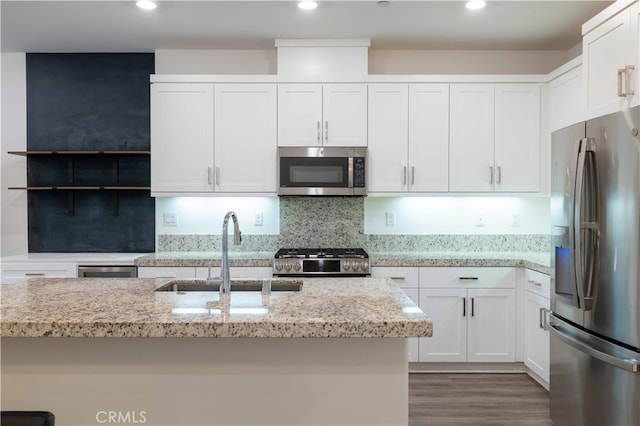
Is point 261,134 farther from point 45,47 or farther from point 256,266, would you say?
point 45,47

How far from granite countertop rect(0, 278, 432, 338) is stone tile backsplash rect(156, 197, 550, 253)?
211 centimetres

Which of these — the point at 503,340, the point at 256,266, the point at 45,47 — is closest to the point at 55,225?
the point at 45,47

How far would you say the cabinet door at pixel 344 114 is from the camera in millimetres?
3543

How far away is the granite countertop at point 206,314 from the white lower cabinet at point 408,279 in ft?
5.24

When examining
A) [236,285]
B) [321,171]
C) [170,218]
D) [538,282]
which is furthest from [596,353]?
[170,218]

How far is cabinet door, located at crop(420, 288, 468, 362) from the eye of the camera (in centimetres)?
334

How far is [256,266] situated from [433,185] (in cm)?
158

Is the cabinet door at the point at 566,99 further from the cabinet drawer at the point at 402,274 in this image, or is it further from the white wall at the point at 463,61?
the cabinet drawer at the point at 402,274

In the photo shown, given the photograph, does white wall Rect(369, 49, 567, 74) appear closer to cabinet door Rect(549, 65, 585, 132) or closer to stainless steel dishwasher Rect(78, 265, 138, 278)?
cabinet door Rect(549, 65, 585, 132)

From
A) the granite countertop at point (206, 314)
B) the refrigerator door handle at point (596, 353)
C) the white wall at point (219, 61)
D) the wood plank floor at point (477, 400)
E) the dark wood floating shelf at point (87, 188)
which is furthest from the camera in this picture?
the white wall at point (219, 61)

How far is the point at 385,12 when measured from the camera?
311 cm

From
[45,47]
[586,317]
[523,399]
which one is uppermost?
[45,47]

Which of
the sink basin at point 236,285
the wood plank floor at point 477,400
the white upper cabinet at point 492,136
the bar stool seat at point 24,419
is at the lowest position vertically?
the wood plank floor at point 477,400

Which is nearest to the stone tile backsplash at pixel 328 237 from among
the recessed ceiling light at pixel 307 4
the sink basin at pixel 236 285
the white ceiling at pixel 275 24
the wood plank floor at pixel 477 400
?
the wood plank floor at pixel 477 400
